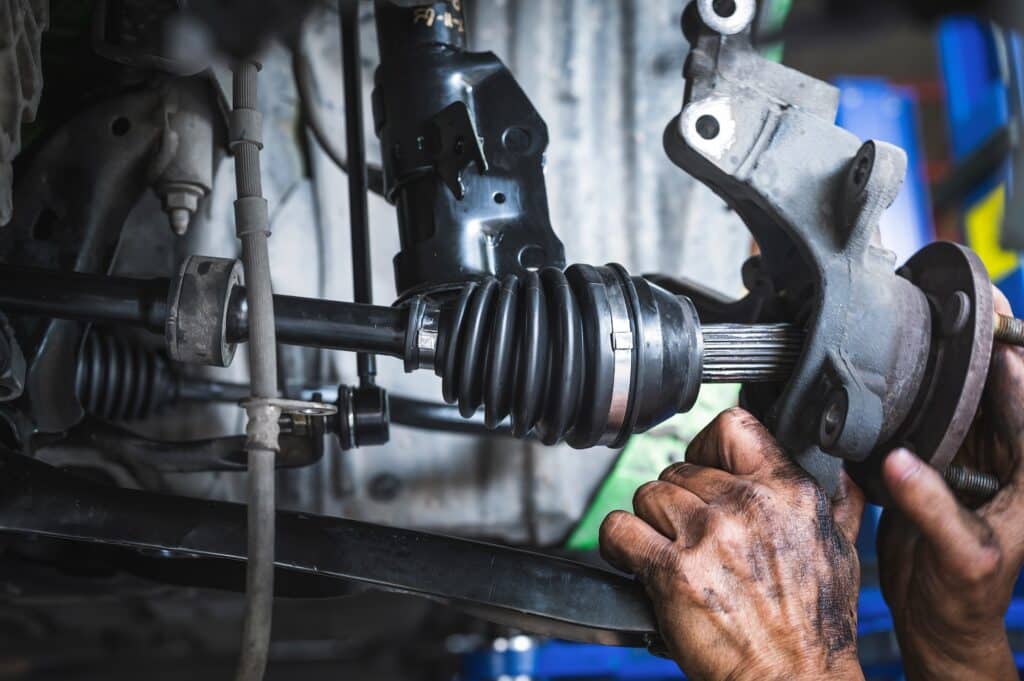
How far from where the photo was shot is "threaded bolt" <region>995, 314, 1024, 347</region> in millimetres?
645

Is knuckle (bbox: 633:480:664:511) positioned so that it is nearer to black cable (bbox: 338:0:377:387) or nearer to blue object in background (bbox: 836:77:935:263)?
black cable (bbox: 338:0:377:387)

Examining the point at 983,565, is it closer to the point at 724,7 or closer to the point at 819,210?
the point at 819,210

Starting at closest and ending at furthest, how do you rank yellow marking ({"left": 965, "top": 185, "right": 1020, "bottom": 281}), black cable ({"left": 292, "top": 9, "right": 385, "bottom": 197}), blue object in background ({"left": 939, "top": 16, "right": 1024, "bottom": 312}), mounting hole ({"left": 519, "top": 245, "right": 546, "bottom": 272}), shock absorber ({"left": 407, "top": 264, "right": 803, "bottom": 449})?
shock absorber ({"left": 407, "top": 264, "right": 803, "bottom": 449}), mounting hole ({"left": 519, "top": 245, "right": 546, "bottom": 272}), black cable ({"left": 292, "top": 9, "right": 385, "bottom": 197}), yellow marking ({"left": 965, "top": 185, "right": 1020, "bottom": 281}), blue object in background ({"left": 939, "top": 16, "right": 1024, "bottom": 312})

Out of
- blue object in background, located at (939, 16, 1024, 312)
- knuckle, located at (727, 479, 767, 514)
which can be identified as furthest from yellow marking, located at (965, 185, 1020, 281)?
knuckle, located at (727, 479, 767, 514)

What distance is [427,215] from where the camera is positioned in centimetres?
69

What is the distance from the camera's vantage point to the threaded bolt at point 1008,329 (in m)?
0.65

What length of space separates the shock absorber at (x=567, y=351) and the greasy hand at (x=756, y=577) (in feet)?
0.31

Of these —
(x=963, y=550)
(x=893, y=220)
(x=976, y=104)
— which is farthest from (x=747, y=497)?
(x=976, y=104)

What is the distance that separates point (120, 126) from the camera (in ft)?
2.56

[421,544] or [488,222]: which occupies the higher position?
[488,222]

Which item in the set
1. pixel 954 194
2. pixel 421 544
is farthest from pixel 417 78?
pixel 954 194

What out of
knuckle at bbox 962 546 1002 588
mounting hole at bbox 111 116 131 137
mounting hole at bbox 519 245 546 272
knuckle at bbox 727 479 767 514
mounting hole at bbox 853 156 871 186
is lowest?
knuckle at bbox 962 546 1002 588

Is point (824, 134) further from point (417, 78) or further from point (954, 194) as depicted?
point (954, 194)

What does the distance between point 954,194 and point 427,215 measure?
57.6 inches
